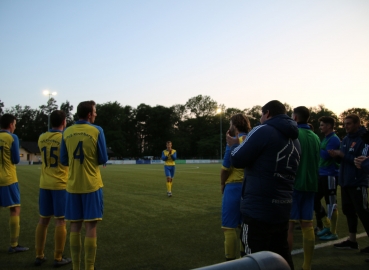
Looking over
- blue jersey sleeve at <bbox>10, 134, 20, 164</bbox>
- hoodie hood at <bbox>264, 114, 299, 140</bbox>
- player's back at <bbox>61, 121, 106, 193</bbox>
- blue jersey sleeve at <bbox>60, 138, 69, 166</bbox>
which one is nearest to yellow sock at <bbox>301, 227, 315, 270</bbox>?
hoodie hood at <bbox>264, 114, 299, 140</bbox>

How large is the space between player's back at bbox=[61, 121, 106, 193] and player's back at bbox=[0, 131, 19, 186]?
2.00 meters

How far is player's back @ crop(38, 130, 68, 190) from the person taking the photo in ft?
15.4

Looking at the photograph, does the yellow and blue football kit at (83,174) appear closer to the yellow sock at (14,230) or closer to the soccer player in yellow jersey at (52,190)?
the soccer player in yellow jersey at (52,190)

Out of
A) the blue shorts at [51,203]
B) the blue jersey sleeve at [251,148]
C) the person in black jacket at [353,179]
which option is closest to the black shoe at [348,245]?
the person in black jacket at [353,179]

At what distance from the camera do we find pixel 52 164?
4.75 metres

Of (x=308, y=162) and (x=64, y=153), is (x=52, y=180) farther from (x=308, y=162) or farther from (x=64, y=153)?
(x=308, y=162)

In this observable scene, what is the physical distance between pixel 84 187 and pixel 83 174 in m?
0.17

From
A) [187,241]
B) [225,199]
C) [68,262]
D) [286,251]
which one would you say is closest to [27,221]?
[68,262]

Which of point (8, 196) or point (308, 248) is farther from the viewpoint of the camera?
point (8, 196)

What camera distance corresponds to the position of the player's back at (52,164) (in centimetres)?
470

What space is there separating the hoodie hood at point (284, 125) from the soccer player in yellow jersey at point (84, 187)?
2.25m

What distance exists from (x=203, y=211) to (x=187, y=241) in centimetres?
308

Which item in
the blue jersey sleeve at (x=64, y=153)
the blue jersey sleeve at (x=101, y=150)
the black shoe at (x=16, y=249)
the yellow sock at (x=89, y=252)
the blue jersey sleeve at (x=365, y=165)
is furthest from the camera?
the black shoe at (x=16, y=249)

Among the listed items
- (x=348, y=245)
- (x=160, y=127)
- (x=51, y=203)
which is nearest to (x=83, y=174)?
(x=51, y=203)
